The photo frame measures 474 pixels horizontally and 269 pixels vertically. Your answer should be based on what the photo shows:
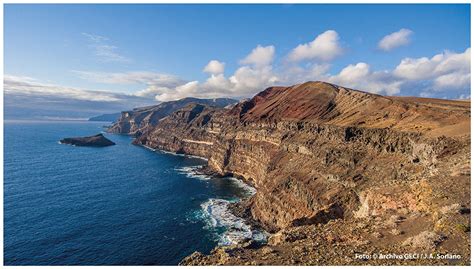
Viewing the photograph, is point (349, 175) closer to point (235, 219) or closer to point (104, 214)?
point (235, 219)

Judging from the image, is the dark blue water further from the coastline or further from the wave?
the coastline

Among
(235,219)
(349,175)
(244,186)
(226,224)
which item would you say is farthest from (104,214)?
(349,175)

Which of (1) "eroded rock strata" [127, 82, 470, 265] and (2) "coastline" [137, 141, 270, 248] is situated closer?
(1) "eroded rock strata" [127, 82, 470, 265]

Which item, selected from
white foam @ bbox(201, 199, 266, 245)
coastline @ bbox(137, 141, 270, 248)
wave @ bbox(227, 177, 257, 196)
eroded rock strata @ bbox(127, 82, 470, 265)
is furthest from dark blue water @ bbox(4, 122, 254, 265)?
eroded rock strata @ bbox(127, 82, 470, 265)

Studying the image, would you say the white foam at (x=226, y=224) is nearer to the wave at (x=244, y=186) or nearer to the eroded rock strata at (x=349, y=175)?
the eroded rock strata at (x=349, y=175)

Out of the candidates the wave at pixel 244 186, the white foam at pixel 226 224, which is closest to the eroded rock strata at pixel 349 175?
the wave at pixel 244 186

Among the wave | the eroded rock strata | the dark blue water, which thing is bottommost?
the dark blue water
